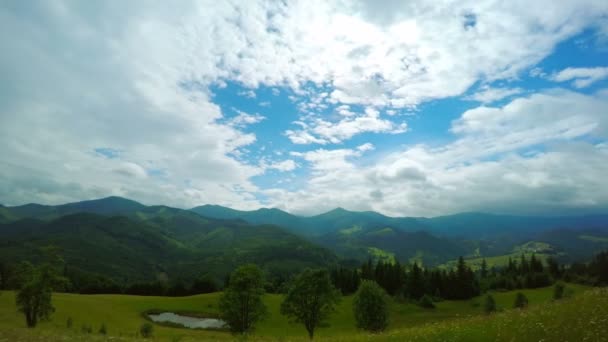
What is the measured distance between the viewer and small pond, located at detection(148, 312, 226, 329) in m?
85.4

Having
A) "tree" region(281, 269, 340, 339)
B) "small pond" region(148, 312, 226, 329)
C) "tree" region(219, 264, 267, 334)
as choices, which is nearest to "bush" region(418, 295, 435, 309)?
"small pond" region(148, 312, 226, 329)

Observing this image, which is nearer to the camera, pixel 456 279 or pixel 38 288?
pixel 38 288

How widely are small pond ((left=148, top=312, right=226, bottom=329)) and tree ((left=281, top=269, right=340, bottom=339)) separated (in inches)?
1492

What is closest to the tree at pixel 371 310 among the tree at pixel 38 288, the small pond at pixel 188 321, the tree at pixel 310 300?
the tree at pixel 310 300

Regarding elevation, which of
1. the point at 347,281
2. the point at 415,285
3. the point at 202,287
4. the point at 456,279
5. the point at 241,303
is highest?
the point at 241,303

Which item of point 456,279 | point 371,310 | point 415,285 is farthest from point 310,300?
point 456,279

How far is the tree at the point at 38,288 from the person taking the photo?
49.1 meters

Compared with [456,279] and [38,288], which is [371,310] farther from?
[456,279]

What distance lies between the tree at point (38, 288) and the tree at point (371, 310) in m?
47.6

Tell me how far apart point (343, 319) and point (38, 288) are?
66.7 meters

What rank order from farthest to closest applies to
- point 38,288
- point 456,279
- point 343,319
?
1. point 456,279
2. point 343,319
3. point 38,288

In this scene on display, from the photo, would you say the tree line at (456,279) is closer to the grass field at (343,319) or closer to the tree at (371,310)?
the grass field at (343,319)

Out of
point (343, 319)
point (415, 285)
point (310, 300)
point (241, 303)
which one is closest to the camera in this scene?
point (241, 303)

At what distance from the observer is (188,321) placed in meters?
92.1
